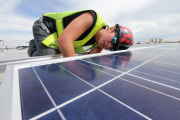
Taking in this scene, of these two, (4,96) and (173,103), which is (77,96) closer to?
(4,96)

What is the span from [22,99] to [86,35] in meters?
2.00

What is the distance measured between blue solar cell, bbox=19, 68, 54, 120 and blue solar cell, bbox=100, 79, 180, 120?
301mm

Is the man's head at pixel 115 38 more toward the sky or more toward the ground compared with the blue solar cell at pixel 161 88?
more toward the sky

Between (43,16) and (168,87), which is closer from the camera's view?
(168,87)

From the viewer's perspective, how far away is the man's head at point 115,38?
83.7 inches

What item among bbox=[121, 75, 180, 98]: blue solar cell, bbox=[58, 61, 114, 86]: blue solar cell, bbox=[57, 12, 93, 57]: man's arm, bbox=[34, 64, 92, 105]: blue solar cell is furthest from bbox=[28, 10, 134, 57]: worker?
bbox=[121, 75, 180, 98]: blue solar cell

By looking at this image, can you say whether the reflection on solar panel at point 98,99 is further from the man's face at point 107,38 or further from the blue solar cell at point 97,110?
the man's face at point 107,38

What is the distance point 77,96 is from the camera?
0.45 metres

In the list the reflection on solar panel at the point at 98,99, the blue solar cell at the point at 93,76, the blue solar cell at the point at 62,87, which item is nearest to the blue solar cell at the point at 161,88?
the reflection on solar panel at the point at 98,99

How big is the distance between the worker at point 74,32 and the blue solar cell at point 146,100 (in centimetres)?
140

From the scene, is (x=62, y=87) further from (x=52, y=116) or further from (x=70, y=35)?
(x=70, y=35)

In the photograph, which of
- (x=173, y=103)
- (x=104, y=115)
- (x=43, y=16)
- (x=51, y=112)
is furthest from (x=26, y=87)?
(x=43, y=16)

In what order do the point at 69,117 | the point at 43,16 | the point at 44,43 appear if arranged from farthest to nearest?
the point at 43,16
the point at 44,43
the point at 69,117

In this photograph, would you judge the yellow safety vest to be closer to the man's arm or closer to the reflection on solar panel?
the man's arm
